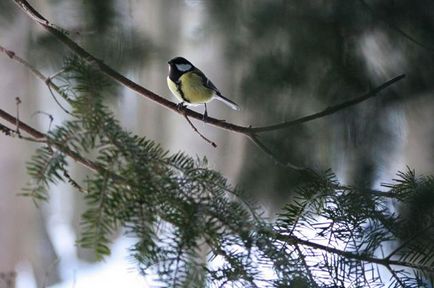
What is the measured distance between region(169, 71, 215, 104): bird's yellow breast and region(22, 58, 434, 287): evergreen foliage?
21.5 inches

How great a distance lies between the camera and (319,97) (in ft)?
3.11

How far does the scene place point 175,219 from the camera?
1.41 feet

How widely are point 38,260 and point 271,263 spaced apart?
1455mm

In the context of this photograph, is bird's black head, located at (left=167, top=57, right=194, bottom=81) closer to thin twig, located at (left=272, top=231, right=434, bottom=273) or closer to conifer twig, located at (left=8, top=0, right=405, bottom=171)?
conifer twig, located at (left=8, top=0, right=405, bottom=171)

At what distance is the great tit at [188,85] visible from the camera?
3.53ft

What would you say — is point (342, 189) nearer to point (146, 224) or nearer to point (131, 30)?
point (146, 224)

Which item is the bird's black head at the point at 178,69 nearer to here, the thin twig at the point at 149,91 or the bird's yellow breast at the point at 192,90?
the bird's yellow breast at the point at 192,90

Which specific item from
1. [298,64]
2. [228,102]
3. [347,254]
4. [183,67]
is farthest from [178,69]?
[347,254]

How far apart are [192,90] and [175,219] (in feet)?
2.19

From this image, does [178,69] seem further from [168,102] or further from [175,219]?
[175,219]

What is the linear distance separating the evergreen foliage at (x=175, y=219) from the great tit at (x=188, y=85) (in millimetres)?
546

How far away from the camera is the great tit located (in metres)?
1.08

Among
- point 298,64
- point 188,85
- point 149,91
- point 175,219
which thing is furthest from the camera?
point 188,85

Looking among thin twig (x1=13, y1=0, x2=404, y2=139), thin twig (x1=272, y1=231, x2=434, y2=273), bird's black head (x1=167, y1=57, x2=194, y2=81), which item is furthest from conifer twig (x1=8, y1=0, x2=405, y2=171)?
bird's black head (x1=167, y1=57, x2=194, y2=81)
